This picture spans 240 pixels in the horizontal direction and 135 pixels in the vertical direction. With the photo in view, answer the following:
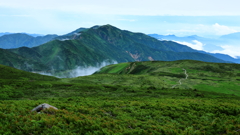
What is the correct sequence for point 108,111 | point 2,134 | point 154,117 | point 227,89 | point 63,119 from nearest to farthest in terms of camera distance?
point 2,134 → point 63,119 → point 154,117 → point 108,111 → point 227,89

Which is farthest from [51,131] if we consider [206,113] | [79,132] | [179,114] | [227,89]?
[227,89]

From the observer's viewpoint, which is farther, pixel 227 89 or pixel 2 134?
pixel 227 89

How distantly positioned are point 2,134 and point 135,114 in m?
16.6

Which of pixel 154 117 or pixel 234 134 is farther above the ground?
pixel 234 134

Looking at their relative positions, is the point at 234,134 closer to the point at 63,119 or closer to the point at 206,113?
the point at 206,113

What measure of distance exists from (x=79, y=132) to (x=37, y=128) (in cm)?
440

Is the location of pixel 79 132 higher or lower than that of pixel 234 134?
lower

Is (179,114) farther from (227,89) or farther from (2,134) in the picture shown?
(227,89)

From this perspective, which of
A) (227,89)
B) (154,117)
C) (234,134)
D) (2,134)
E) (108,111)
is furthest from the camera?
(227,89)

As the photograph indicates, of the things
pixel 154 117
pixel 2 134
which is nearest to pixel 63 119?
pixel 2 134

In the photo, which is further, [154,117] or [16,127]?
[154,117]

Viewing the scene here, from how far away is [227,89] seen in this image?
80062mm

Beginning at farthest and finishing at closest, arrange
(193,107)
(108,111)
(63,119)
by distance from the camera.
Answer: (193,107) < (108,111) < (63,119)

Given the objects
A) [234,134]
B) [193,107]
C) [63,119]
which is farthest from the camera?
[193,107]
